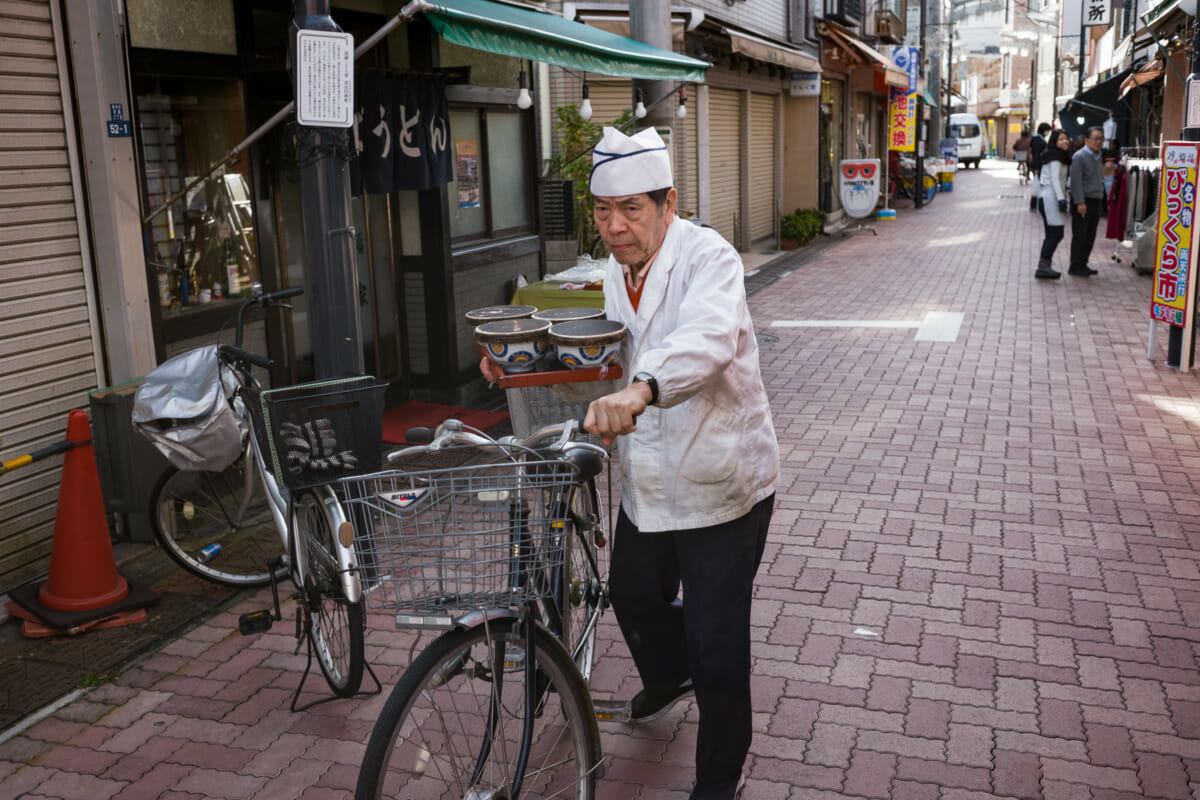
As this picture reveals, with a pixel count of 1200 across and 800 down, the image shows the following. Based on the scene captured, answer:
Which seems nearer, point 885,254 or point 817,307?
point 817,307

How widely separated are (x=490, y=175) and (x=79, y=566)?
18.5ft

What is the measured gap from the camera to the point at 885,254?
1981 cm

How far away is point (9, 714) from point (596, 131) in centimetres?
818

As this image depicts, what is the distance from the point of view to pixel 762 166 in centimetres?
2162

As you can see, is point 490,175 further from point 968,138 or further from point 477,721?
point 968,138

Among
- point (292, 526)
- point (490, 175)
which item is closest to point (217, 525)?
point (292, 526)

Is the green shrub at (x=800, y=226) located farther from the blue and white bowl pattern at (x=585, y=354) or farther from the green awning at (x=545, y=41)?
the blue and white bowl pattern at (x=585, y=354)

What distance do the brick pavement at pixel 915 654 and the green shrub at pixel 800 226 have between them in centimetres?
1302

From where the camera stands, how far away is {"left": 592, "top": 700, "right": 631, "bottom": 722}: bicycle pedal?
3844mm

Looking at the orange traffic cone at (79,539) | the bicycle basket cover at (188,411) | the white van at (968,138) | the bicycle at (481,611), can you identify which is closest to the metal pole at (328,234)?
the bicycle basket cover at (188,411)

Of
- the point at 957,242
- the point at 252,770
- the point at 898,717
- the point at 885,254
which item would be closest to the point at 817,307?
the point at 885,254

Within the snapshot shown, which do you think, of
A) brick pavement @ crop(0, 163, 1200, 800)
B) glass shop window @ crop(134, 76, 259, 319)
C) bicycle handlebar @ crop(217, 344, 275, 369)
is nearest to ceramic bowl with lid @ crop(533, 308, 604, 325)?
brick pavement @ crop(0, 163, 1200, 800)

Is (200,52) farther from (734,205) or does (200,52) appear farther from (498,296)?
(734,205)

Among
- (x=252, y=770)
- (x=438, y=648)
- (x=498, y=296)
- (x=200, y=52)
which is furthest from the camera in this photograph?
(x=498, y=296)
